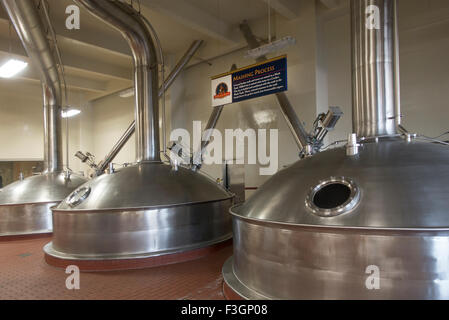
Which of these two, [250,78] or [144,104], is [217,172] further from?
[144,104]

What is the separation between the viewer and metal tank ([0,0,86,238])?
5965 millimetres

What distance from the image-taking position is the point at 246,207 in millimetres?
3240

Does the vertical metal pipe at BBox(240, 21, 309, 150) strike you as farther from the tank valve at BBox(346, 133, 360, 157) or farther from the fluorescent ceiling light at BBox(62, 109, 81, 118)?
the fluorescent ceiling light at BBox(62, 109, 81, 118)

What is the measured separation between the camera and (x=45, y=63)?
6.94m

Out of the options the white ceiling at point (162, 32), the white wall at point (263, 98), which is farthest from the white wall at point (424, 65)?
the white ceiling at point (162, 32)

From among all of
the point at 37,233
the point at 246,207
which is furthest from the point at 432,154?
the point at 37,233

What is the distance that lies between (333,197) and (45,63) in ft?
22.4

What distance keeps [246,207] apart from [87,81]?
1182cm

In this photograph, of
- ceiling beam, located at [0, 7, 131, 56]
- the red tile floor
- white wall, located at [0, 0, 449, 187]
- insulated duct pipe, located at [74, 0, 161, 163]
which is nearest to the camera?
the red tile floor

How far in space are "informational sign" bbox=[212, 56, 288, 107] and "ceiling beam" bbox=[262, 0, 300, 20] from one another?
1.41 m
